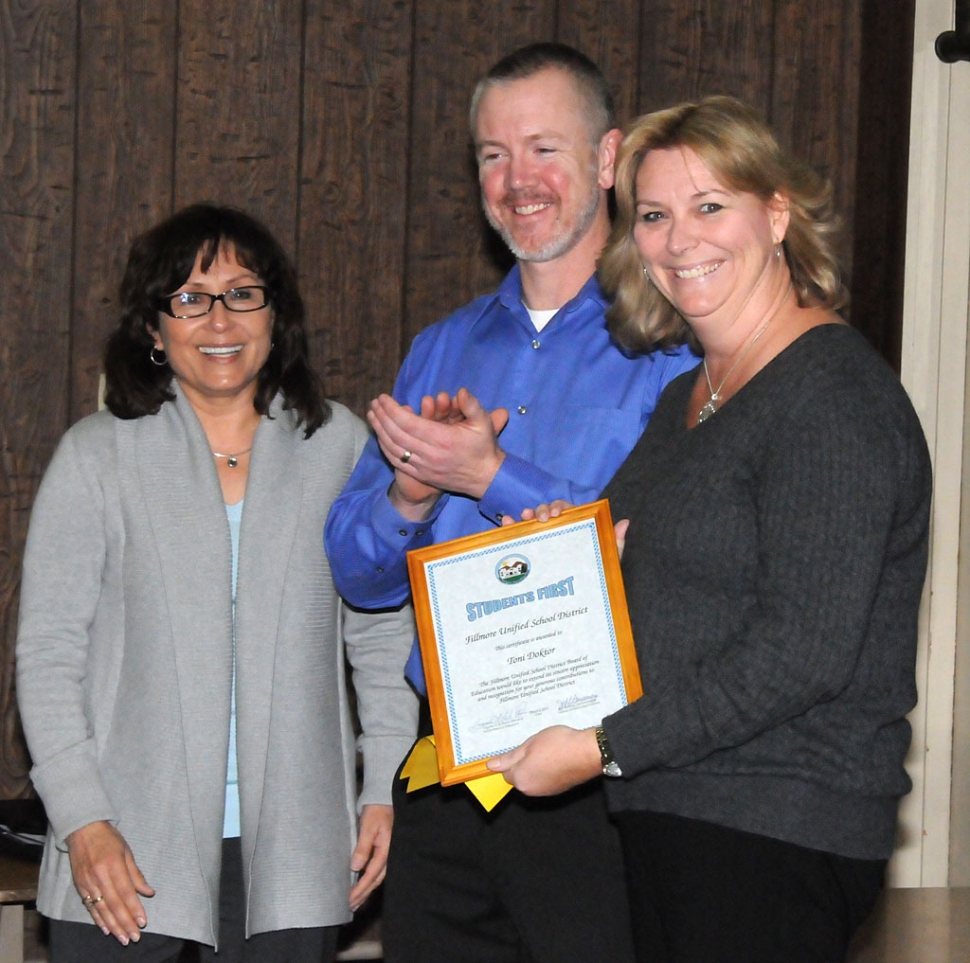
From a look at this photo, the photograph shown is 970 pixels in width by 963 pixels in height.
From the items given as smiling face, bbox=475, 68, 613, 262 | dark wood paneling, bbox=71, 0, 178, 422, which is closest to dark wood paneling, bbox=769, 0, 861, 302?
smiling face, bbox=475, 68, 613, 262

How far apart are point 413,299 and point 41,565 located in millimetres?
1334

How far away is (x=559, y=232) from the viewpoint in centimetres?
215

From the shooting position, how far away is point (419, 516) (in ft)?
6.88

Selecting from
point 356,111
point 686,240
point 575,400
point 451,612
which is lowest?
point 451,612

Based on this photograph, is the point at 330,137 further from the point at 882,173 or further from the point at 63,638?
the point at 63,638

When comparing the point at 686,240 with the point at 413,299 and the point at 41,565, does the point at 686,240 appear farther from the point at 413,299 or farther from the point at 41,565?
the point at 413,299

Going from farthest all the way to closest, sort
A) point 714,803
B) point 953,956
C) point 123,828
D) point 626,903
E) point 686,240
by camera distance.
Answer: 1. point 953,956
2. point 123,828
3. point 626,903
4. point 686,240
5. point 714,803

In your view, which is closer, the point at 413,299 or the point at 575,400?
the point at 575,400

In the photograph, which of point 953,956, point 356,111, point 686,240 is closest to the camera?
point 686,240

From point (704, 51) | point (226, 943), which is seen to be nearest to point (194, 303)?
point (226, 943)

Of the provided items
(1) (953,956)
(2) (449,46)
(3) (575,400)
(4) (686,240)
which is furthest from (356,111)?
(1) (953,956)

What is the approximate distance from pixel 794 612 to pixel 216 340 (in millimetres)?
1145

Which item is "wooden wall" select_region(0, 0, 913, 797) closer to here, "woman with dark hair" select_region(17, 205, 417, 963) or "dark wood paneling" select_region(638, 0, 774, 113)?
"dark wood paneling" select_region(638, 0, 774, 113)

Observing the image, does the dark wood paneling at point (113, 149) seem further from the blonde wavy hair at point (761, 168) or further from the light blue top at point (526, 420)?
the blonde wavy hair at point (761, 168)
